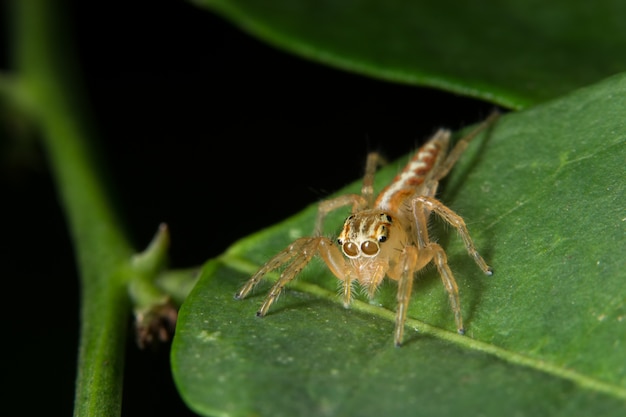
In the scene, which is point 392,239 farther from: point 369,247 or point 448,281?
point 448,281

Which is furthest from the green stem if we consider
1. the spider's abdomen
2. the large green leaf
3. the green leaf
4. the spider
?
the spider's abdomen

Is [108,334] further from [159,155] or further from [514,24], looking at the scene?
[514,24]

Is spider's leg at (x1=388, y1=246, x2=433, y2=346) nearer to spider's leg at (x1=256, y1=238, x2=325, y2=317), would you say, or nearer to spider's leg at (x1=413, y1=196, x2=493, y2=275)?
spider's leg at (x1=413, y1=196, x2=493, y2=275)

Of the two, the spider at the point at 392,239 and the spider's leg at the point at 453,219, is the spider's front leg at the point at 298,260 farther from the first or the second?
the spider's leg at the point at 453,219

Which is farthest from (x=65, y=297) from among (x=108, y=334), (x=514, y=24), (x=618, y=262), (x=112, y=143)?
(x=618, y=262)

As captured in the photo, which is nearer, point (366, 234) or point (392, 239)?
point (366, 234)

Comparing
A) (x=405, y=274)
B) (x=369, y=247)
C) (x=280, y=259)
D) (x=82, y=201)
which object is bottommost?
(x=82, y=201)

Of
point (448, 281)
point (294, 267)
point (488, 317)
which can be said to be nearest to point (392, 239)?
point (294, 267)
